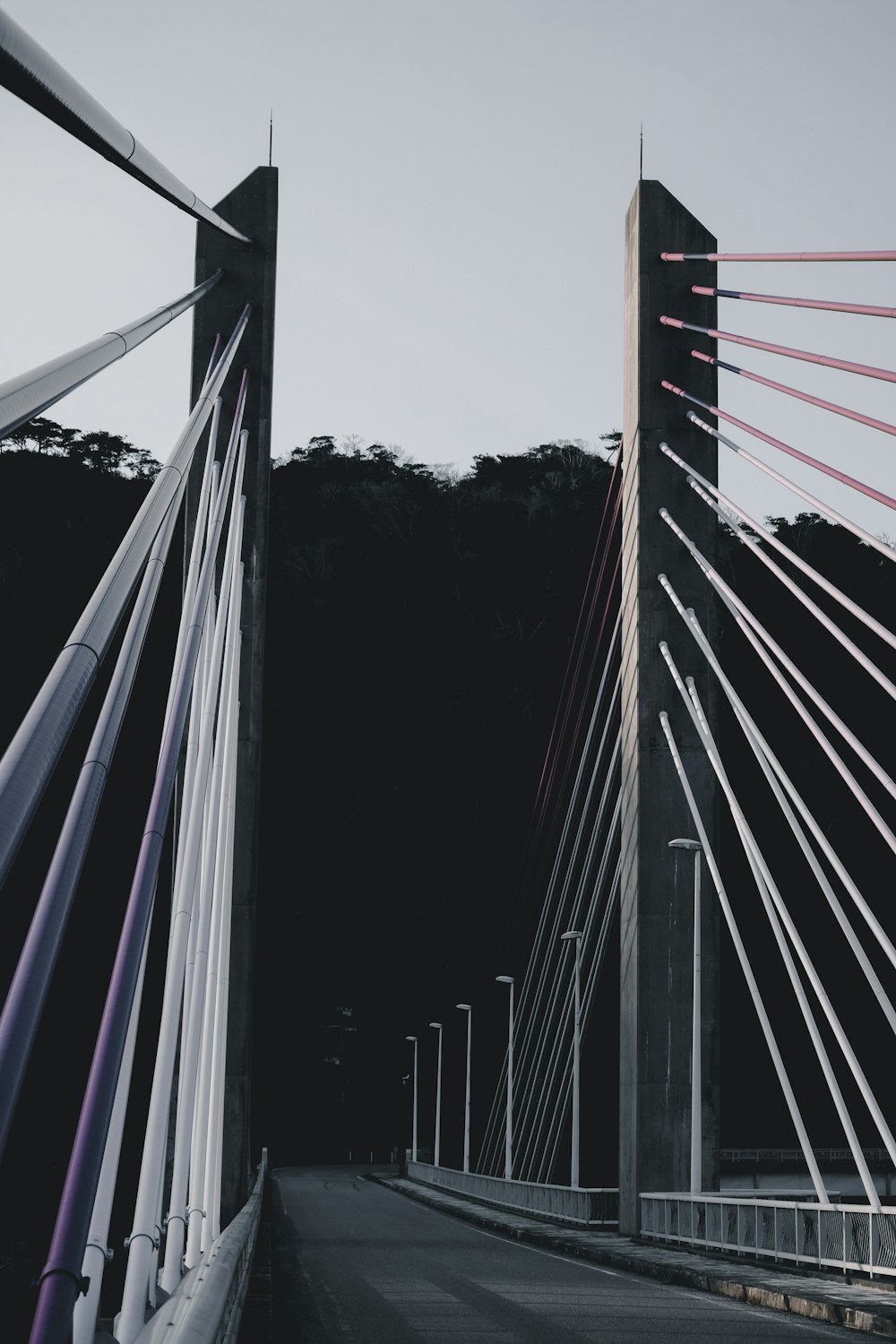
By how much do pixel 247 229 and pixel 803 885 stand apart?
5200cm

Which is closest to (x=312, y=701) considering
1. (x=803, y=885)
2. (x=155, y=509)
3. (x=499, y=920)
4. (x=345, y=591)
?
(x=345, y=591)

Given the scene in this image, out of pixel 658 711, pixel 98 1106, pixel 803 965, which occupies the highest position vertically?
pixel 658 711

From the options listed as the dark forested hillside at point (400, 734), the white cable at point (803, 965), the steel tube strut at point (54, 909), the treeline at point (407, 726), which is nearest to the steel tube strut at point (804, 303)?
the white cable at point (803, 965)

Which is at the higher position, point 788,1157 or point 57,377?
point 788,1157

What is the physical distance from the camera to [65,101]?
169 inches

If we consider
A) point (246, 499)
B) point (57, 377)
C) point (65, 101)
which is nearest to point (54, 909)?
point (57, 377)

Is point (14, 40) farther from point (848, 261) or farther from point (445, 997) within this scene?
point (445, 997)

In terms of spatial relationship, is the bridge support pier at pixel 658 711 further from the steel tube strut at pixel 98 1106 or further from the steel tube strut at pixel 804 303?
the steel tube strut at pixel 98 1106

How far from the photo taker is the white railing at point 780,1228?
12.0 meters

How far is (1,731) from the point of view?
50219 millimetres

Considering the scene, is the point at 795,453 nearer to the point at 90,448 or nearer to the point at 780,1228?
the point at 780,1228

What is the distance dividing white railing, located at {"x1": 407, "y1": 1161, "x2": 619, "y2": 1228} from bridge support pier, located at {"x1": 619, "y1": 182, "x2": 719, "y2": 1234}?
238 inches

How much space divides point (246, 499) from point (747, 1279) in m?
8.51

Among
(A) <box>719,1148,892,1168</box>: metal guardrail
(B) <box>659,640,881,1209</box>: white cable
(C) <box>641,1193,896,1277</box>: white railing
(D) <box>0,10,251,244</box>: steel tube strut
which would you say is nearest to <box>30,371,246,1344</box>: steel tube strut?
(D) <box>0,10,251,244</box>: steel tube strut
